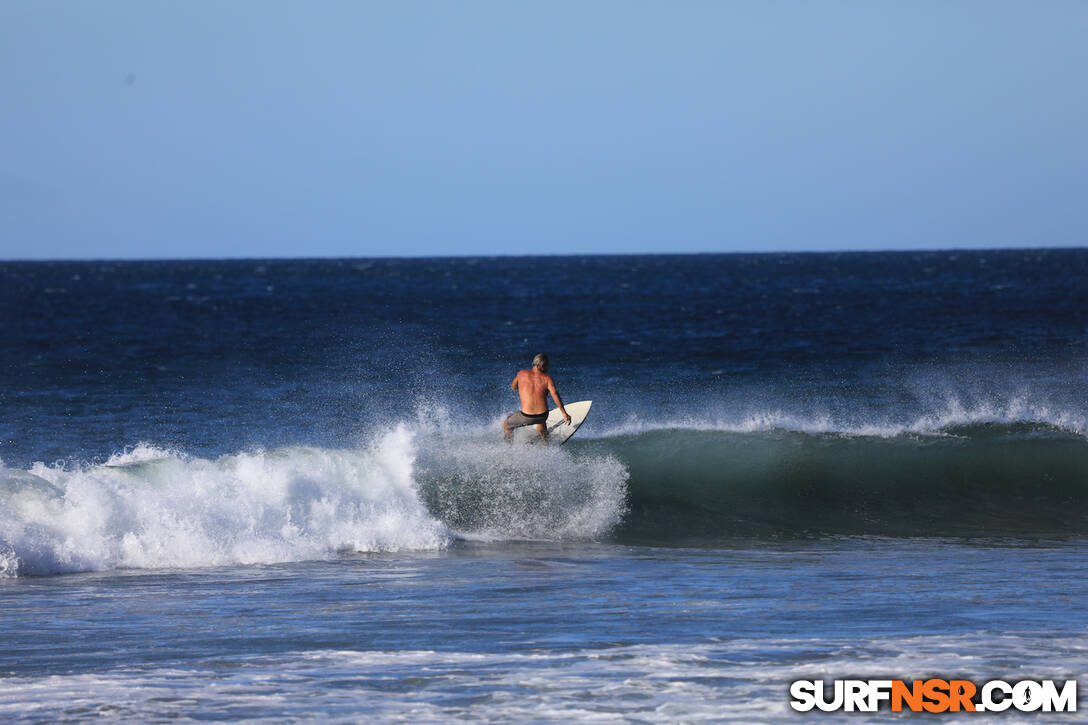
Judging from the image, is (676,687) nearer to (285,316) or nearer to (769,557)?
(769,557)

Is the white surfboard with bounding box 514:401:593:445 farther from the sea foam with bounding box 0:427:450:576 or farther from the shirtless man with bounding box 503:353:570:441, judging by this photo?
the sea foam with bounding box 0:427:450:576

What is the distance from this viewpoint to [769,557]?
1218 centimetres

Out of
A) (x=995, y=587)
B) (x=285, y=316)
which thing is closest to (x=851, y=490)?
(x=995, y=587)

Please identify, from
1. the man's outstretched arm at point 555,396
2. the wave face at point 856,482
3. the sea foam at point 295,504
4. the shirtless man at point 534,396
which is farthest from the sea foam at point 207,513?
the wave face at point 856,482

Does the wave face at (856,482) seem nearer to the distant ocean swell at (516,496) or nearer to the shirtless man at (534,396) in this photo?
the distant ocean swell at (516,496)

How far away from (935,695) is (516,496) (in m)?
7.34

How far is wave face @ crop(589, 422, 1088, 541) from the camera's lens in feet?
48.0

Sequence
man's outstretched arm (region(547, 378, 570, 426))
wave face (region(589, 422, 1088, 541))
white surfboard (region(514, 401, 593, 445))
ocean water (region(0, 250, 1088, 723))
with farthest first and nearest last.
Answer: white surfboard (region(514, 401, 593, 445)) < wave face (region(589, 422, 1088, 541)) < man's outstretched arm (region(547, 378, 570, 426)) < ocean water (region(0, 250, 1088, 723))

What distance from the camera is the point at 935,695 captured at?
283 inches

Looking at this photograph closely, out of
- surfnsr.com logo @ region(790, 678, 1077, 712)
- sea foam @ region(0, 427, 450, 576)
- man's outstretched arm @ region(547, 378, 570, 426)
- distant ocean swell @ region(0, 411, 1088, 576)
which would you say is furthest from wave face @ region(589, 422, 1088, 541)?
surfnsr.com logo @ region(790, 678, 1077, 712)

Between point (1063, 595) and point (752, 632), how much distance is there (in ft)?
9.46

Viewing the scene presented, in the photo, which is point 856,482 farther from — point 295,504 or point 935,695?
point 935,695

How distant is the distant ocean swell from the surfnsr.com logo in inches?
246

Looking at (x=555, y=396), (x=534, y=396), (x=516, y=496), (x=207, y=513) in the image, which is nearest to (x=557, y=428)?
(x=534, y=396)
